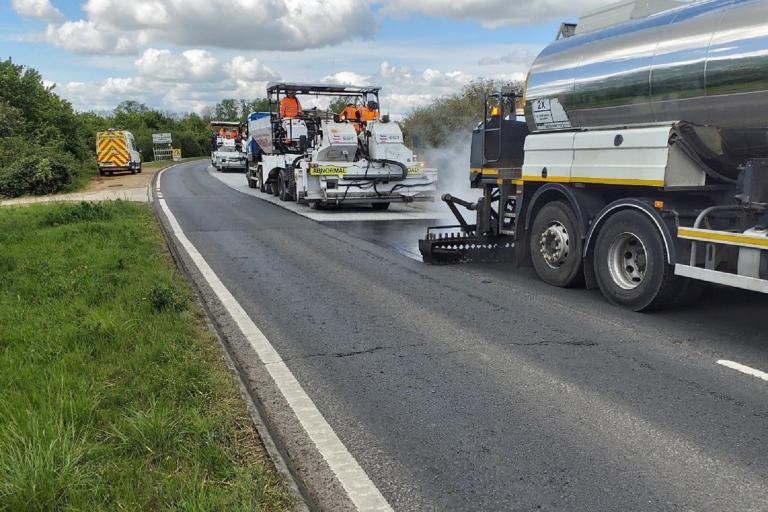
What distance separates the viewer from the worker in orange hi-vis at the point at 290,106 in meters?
20.5

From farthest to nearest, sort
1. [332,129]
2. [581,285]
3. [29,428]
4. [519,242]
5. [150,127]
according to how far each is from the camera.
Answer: [150,127] < [332,129] < [519,242] < [581,285] < [29,428]

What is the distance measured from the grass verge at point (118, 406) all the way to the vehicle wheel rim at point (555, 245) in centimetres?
412

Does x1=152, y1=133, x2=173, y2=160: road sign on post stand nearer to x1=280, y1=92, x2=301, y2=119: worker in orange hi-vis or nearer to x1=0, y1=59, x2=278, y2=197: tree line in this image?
x1=0, y1=59, x2=278, y2=197: tree line

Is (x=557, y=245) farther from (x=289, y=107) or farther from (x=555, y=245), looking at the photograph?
(x=289, y=107)

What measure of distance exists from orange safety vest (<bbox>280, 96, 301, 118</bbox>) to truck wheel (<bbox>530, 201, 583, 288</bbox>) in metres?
14.0

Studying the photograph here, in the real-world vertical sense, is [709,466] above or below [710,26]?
below

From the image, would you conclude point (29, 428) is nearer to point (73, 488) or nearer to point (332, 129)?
point (73, 488)

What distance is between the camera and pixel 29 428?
3.26 meters

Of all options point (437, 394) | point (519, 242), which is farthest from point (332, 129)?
point (437, 394)

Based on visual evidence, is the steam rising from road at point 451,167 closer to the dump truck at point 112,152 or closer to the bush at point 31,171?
the bush at point 31,171

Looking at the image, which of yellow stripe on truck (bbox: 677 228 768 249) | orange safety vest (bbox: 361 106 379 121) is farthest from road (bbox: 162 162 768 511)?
orange safety vest (bbox: 361 106 379 121)

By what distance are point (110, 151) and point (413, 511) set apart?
115 ft

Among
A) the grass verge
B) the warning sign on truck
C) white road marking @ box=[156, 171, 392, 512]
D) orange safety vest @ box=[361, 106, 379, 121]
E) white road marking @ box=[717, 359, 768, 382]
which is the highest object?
orange safety vest @ box=[361, 106, 379, 121]

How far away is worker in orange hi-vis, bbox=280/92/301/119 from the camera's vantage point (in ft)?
67.3
